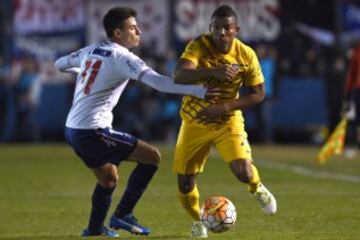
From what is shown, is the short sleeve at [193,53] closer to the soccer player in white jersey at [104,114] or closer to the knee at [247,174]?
the soccer player in white jersey at [104,114]

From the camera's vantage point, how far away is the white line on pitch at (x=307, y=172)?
19625 millimetres

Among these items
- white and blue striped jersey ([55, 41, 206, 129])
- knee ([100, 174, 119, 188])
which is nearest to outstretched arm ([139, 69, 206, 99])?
white and blue striped jersey ([55, 41, 206, 129])

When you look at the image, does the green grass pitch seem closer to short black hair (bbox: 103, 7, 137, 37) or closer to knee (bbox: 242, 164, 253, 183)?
knee (bbox: 242, 164, 253, 183)

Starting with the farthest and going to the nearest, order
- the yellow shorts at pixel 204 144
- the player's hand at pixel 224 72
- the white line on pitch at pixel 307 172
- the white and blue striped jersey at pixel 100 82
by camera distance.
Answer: the white line on pitch at pixel 307 172 < the yellow shorts at pixel 204 144 < the white and blue striped jersey at pixel 100 82 < the player's hand at pixel 224 72

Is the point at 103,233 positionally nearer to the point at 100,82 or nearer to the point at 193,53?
the point at 100,82

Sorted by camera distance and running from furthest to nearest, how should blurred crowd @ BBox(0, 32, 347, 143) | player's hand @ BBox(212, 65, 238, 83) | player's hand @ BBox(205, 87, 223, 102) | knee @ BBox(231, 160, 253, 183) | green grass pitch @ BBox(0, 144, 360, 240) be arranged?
blurred crowd @ BBox(0, 32, 347, 143), green grass pitch @ BBox(0, 144, 360, 240), knee @ BBox(231, 160, 253, 183), player's hand @ BBox(212, 65, 238, 83), player's hand @ BBox(205, 87, 223, 102)

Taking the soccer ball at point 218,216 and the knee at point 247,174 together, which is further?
the knee at point 247,174

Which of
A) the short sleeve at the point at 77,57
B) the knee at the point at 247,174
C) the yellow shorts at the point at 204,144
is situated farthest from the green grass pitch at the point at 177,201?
the short sleeve at the point at 77,57

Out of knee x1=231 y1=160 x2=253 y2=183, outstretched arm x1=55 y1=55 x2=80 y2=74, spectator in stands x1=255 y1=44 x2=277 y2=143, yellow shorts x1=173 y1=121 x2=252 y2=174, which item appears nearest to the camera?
knee x1=231 y1=160 x2=253 y2=183

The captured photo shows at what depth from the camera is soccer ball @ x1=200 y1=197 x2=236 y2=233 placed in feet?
36.7

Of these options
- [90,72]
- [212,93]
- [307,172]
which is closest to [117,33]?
[90,72]

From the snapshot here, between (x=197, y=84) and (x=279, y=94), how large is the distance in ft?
63.0

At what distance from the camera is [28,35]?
3070cm

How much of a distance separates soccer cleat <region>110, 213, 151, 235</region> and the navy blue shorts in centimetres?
70
